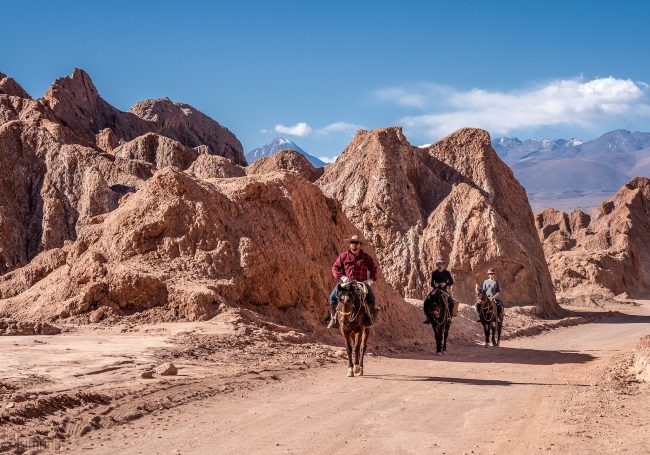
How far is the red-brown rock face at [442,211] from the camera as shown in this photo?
35688mm

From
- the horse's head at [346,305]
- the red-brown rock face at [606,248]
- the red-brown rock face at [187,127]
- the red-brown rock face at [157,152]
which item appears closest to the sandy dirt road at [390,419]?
the horse's head at [346,305]

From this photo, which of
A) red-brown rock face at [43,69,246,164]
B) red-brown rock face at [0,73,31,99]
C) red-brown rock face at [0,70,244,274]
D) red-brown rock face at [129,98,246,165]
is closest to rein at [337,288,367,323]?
red-brown rock face at [0,70,244,274]

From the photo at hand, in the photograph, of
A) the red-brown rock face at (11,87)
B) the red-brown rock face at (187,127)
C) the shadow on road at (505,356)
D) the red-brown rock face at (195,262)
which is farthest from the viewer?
the red-brown rock face at (187,127)

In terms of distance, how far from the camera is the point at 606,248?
219 feet

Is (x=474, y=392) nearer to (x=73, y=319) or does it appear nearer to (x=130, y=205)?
(x=73, y=319)

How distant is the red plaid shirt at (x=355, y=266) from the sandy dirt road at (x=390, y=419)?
5.65ft

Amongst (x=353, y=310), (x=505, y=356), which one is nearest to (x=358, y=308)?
(x=353, y=310)

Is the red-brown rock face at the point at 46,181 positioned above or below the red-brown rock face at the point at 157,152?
below

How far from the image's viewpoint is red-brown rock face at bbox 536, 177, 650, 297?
184ft

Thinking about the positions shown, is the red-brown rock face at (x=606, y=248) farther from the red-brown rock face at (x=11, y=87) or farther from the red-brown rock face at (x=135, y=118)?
the red-brown rock face at (x=11, y=87)

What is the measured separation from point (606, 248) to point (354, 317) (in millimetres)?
58925

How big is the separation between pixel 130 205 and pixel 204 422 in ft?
36.3

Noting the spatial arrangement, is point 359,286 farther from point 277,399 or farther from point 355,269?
point 277,399

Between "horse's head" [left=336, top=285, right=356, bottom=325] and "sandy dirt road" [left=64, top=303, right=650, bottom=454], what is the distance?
967 millimetres
